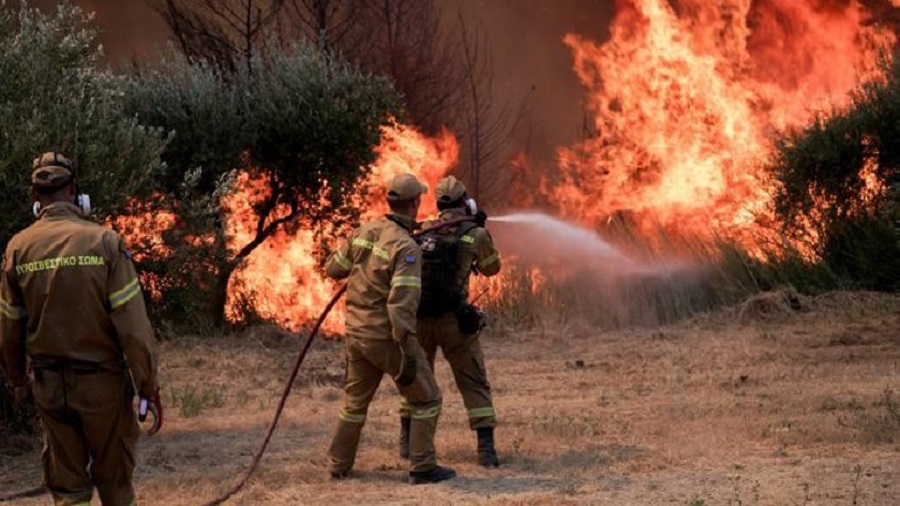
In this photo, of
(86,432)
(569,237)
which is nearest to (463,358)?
(86,432)

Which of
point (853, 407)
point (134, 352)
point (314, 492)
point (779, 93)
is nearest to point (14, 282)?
point (134, 352)

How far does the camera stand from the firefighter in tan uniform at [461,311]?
331 inches

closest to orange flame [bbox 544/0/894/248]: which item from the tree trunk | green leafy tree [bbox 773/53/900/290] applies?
green leafy tree [bbox 773/53/900/290]

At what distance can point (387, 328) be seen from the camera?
7711mm

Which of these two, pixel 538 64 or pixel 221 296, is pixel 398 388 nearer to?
pixel 221 296

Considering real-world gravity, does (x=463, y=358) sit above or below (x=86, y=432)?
above

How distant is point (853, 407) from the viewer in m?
10.1

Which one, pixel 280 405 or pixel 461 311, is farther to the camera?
pixel 461 311

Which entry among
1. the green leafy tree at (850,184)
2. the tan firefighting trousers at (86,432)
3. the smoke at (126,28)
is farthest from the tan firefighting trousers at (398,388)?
the smoke at (126,28)

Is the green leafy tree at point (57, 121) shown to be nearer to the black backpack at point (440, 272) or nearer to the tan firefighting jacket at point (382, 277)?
the tan firefighting jacket at point (382, 277)

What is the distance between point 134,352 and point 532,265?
40.6ft

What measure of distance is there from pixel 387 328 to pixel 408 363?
0.92 ft

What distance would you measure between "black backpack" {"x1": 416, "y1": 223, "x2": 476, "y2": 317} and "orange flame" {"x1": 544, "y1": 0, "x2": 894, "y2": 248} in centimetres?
923

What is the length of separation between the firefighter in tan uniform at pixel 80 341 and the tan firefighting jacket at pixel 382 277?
1.97 metres
